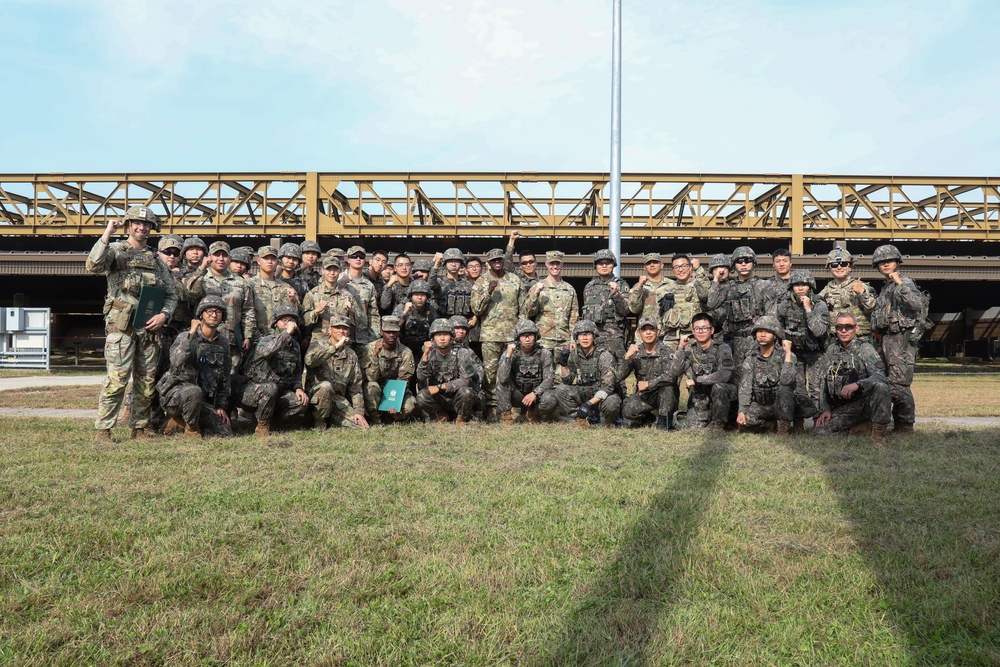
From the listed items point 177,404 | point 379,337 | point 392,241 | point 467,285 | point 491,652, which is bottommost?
point 491,652

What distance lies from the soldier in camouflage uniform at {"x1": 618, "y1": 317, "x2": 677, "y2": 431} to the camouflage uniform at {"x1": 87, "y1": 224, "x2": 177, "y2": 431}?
522cm

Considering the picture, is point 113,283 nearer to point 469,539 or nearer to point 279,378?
point 279,378

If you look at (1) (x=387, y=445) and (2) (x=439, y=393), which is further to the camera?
(2) (x=439, y=393)

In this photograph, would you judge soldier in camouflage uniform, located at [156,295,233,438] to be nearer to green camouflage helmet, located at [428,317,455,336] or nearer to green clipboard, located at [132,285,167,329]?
green clipboard, located at [132,285,167,329]

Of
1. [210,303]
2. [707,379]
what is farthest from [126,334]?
[707,379]

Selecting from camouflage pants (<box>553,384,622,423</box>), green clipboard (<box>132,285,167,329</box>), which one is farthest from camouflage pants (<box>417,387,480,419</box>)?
green clipboard (<box>132,285,167,329</box>)

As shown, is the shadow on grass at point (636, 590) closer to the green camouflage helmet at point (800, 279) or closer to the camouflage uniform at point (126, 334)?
the green camouflage helmet at point (800, 279)

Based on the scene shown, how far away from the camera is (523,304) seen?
8891 millimetres

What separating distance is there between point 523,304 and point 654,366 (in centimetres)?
204

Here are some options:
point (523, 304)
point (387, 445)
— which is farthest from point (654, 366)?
point (387, 445)

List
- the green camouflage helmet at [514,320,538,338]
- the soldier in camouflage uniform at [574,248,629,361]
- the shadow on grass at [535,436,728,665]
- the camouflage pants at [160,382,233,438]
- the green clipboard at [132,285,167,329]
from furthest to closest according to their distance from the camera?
the soldier in camouflage uniform at [574,248,629,361] → the green camouflage helmet at [514,320,538,338] → the camouflage pants at [160,382,233,438] → the green clipboard at [132,285,167,329] → the shadow on grass at [535,436,728,665]

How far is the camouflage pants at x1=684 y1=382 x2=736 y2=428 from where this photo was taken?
740 cm

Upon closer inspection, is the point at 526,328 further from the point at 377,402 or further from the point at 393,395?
the point at 377,402

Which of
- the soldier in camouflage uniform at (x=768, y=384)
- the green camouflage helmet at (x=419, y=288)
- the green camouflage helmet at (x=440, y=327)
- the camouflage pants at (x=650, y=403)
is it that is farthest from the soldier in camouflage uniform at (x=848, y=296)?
the green camouflage helmet at (x=419, y=288)
